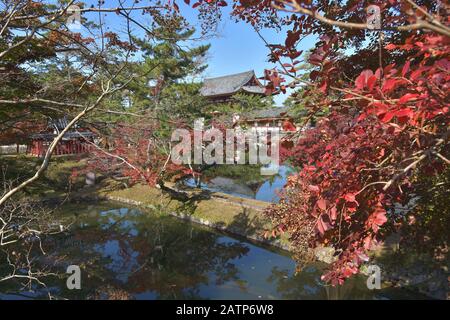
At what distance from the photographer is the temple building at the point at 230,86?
27516 millimetres

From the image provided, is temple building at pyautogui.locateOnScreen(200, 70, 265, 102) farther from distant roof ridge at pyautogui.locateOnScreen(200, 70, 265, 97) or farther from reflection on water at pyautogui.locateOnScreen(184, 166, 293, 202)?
reflection on water at pyautogui.locateOnScreen(184, 166, 293, 202)

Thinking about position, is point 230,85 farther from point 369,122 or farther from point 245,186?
point 369,122

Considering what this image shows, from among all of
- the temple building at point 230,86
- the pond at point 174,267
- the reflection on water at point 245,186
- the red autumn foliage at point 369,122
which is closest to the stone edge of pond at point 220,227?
the pond at point 174,267

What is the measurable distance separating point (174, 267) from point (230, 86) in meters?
23.2

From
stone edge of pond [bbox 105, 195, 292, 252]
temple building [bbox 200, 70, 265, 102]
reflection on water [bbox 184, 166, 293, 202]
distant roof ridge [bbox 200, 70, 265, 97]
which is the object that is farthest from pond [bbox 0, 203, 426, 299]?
distant roof ridge [bbox 200, 70, 265, 97]

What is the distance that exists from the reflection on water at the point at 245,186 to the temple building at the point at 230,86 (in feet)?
41.8

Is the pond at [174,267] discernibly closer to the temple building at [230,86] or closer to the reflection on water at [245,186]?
the reflection on water at [245,186]

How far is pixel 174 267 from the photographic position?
717 cm

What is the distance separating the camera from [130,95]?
55.3 feet

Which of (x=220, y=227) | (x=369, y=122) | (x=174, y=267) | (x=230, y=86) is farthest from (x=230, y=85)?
(x=369, y=122)

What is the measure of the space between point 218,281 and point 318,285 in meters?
1.98

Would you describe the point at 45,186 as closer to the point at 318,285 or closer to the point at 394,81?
the point at 318,285

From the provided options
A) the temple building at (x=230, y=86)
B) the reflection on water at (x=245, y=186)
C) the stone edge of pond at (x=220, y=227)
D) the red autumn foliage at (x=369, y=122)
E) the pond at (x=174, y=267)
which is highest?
the temple building at (x=230, y=86)

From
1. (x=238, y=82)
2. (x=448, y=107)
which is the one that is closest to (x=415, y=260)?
(x=448, y=107)
